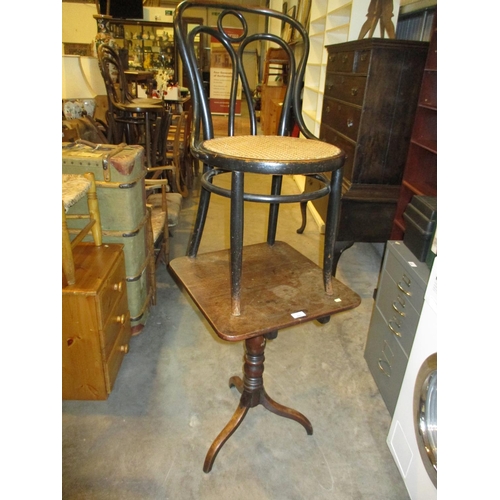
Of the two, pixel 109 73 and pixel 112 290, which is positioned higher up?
pixel 109 73

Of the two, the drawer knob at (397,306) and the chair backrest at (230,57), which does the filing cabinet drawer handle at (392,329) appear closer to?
the drawer knob at (397,306)

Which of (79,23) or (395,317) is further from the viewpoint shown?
(79,23)

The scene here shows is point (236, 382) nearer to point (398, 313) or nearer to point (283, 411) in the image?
point (283, 411)

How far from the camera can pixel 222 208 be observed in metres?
3.70

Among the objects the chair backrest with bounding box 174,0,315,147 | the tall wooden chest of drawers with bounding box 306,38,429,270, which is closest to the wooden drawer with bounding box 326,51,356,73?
the tall wooden chest of drawers with bounding box 306,38,429,270

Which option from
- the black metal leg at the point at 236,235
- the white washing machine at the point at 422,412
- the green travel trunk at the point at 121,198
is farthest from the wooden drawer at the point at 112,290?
the white washing machine at the point at 422,412

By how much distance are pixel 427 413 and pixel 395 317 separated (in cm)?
43

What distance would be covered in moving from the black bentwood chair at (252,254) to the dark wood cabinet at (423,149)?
0.93 m

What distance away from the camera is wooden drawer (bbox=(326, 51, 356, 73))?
2222mm

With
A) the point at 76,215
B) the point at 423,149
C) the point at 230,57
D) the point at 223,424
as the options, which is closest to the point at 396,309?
the point at 223,424

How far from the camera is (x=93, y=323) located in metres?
1.39

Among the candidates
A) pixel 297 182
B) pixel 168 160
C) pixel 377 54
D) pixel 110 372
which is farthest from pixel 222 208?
pixel 110 372
